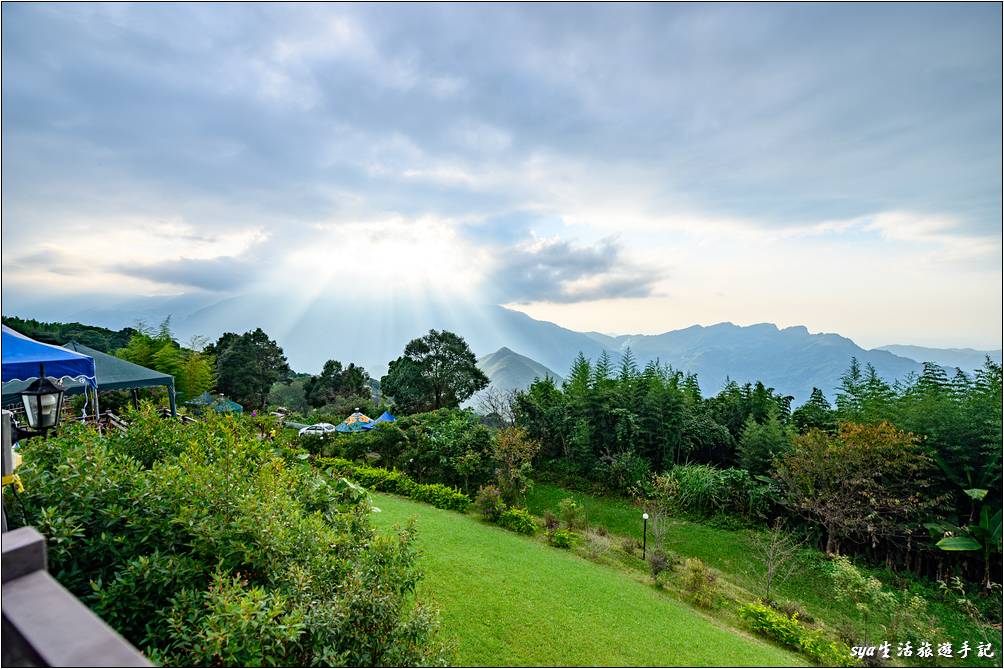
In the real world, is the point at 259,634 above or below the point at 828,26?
below

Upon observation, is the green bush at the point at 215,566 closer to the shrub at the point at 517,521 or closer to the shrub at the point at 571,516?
the shrub at the point at 517,521

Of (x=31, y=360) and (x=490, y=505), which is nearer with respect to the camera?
(x=31, y=360)

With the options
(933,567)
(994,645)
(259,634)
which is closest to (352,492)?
(259,634)

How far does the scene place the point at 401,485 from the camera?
924 cm

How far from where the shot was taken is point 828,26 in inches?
108

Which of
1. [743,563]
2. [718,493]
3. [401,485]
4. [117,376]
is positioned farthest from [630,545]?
[117,376]

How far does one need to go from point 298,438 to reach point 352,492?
937cm

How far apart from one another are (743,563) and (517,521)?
3350mm

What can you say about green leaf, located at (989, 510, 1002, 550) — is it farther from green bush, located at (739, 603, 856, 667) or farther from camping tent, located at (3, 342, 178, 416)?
camping tent, located at (3, 342, 178, 416)

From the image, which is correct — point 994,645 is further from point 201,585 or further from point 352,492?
point 201,585

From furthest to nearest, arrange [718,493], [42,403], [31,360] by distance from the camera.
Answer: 1. [718,493]
2. [31,360]
3. [42,403]

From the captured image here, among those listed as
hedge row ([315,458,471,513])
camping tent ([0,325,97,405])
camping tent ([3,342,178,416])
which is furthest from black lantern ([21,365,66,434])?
camping tent ([3,342,178,416])

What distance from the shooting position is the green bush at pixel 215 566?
Answer: 174 cm

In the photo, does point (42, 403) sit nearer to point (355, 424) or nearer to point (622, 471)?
point (622, 471)
